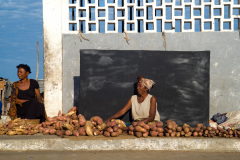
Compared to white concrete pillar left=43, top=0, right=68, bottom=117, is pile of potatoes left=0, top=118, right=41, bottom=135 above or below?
below

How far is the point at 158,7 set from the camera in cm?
730

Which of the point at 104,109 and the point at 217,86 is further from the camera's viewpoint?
the point at 217,86

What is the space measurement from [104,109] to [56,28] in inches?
96.0

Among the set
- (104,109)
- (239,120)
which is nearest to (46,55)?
(104,109)

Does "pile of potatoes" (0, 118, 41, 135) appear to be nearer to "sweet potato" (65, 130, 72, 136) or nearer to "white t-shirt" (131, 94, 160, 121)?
"sweet potato" (65, 130, 72, 136)

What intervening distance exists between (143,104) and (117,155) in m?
1.44

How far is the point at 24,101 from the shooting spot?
6.48 meters

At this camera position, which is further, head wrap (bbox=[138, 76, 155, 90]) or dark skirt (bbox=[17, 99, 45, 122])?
dark skirt (bbox=[17, 99, 45, 122])

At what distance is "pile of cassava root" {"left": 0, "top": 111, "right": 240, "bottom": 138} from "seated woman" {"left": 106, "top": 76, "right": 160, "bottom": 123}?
0.32 m

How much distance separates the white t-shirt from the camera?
5777 mm

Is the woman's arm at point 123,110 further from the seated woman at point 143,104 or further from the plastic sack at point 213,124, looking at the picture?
the plastic sack at point 213,124

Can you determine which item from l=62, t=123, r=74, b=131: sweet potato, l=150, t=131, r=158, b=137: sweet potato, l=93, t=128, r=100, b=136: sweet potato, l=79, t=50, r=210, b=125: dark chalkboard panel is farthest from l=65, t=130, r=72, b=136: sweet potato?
l=150, t=131, r=158, b=137: sweet potato

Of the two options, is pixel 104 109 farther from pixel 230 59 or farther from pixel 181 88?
pixel 230 59

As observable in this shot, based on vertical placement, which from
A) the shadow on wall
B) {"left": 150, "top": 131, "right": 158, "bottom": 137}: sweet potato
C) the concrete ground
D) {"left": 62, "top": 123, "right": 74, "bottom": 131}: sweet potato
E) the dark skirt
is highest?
the shadow on wall
